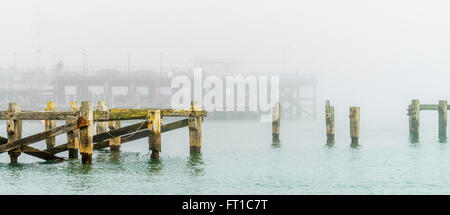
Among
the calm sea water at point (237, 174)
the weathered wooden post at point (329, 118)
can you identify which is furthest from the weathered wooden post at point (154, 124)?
the weathered wooden post at point (329, 118)

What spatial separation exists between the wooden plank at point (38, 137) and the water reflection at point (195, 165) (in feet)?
16.2

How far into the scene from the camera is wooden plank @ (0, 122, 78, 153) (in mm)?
22172

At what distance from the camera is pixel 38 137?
22.7 metres

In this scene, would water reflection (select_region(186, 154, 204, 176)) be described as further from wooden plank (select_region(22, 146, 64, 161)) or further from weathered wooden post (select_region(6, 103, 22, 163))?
weathered wooden post (select_region(6, 103, 22, 163))

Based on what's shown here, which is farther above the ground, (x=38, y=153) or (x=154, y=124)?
(x=154, y=124)

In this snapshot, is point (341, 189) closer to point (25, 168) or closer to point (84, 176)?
point (84, 176)

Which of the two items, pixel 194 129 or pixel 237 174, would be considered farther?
pixel 194 129

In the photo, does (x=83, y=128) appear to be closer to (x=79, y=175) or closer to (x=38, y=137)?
(x=79, y=175)

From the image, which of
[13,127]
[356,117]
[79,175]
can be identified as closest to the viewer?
[79,175]

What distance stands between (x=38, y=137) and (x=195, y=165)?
264 inches

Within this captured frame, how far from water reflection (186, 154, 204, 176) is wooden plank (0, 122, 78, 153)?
493cm

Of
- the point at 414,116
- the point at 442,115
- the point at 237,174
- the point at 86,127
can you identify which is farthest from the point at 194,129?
the point at 442,115

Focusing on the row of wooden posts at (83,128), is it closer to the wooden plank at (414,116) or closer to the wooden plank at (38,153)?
the wooden plank at (38,153)
